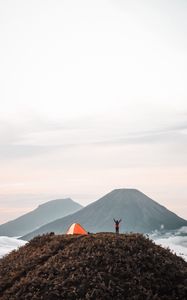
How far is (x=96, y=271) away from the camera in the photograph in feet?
79.1

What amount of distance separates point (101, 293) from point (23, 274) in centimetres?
613

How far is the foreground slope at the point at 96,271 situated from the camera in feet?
74.6

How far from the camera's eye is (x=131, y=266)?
24922 mm

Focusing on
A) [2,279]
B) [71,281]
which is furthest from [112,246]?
[2,279]

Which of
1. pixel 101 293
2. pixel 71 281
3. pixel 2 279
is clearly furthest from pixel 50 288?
pixel 2 279

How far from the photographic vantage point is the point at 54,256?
87.7 feet

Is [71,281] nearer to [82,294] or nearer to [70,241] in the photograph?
[82,294]

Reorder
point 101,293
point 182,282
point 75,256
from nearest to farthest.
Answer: point 101,293, point 182,282, point 75,256

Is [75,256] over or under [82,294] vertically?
over

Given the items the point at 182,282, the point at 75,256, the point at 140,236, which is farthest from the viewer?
the point at 140,236

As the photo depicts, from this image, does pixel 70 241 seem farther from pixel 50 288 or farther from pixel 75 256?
Result: pixel 50 288

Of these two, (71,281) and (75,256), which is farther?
(75,256)

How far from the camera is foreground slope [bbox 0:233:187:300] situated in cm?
2275

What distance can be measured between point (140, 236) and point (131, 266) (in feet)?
14.5
